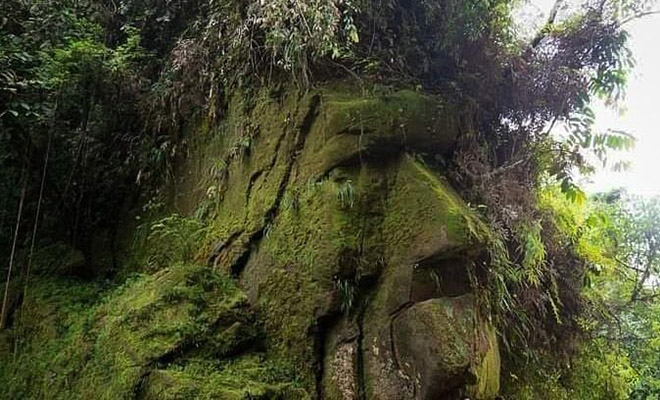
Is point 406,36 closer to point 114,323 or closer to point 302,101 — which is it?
point 302,101

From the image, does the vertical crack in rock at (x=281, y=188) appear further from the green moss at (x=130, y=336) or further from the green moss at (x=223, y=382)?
the green moss at (x=223, y=382)

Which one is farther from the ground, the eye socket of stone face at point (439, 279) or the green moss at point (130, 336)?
the eye socket of stone face at point (439, 279)

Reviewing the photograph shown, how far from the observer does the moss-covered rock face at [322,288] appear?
328 cm

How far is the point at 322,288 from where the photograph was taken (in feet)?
11.6

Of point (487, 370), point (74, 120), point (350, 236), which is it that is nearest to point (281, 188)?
point (350, 236)

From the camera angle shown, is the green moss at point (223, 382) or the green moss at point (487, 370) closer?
the green moss at point (223, 382)

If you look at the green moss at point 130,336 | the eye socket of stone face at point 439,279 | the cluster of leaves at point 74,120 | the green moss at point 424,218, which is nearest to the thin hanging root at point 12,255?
the cluster of leaves at point 74,120

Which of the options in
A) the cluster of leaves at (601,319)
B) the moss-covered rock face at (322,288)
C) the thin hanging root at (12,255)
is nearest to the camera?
the moss-covered rock face at (322,288)

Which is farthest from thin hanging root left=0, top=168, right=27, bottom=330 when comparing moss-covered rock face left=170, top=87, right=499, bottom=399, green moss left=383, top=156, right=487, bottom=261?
green moss left=383, top=156, right=487, bottom=261

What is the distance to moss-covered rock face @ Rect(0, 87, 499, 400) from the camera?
3.28 meters

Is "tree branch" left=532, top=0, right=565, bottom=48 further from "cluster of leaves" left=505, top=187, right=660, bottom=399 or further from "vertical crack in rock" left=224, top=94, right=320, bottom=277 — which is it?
"vertical crack in rock" left=224, top=94, right=320, bottom=277

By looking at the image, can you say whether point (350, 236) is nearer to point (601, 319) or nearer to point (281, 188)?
point (281, 188)

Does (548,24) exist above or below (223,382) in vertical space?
above

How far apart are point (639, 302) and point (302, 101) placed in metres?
4.56
